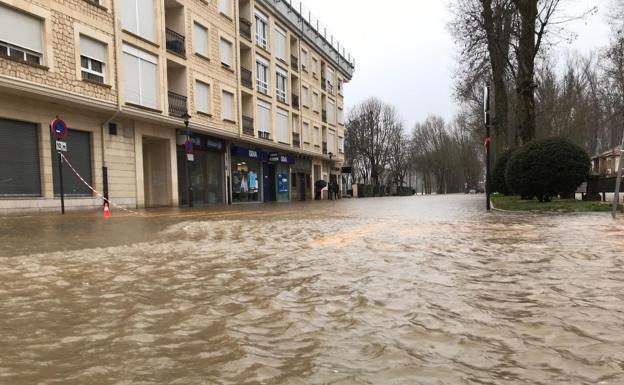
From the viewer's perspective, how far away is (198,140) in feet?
79.5

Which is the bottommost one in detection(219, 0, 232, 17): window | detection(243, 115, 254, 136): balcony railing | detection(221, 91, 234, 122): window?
detection(243, 115, 254, 136): balcony railing

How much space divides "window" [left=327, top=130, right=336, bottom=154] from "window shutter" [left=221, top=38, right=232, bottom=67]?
62.9 feet

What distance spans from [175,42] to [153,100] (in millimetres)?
3665

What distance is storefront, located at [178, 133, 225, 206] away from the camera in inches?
923

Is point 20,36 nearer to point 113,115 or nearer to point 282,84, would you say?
point 113,115

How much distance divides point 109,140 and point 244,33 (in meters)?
13.1

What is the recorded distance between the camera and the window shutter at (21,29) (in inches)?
569

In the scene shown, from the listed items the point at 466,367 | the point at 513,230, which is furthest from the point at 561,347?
the point at 513,230

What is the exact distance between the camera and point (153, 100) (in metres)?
20.8

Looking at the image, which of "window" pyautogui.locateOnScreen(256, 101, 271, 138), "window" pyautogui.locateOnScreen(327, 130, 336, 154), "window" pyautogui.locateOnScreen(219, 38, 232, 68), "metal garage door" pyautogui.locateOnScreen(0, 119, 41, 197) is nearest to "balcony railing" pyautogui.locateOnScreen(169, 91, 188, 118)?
"window" pyautogui.locateOnScreen(219, 38, 232, 68)

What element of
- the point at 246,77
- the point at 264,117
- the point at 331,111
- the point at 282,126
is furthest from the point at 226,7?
the point at 331,111

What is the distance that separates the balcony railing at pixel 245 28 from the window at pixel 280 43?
433 centimetres

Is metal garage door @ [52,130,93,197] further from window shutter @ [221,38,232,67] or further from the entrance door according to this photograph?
window shutter @ [221,38,232,67]

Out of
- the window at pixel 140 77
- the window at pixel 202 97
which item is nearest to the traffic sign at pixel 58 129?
the window at pixel 140 77
